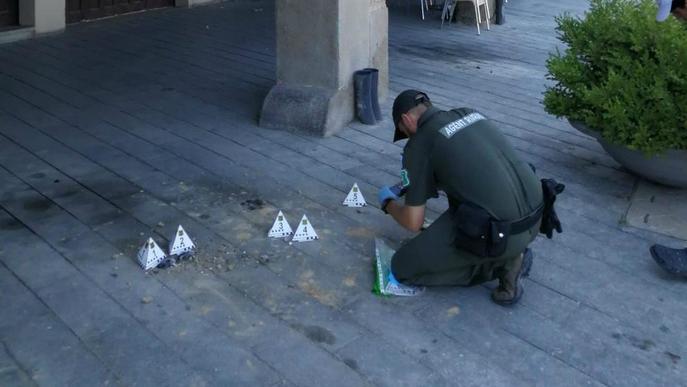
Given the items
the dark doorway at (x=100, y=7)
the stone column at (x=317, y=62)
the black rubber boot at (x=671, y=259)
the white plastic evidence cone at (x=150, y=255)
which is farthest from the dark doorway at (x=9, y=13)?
the black rubber boot at (x=671, y=259)

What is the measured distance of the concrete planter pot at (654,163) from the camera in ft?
17.9

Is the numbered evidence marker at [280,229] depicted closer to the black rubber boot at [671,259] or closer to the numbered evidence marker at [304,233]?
the numbered evidence marker at [304,233]

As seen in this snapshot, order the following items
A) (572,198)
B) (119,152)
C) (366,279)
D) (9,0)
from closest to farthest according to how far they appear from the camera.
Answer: (366,279), (572,198), (119,152), (9,0)

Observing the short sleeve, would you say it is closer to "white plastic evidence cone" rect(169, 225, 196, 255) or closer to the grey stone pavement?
the grey stone pavement

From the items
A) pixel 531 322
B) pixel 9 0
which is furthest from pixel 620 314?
pixel 9 0

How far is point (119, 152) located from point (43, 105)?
1531 mm

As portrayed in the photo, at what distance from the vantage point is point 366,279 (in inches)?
178

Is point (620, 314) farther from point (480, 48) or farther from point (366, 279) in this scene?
point (480, 48)

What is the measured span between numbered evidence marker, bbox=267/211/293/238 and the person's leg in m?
0.85

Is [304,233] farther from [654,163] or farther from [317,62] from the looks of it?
[654,163]

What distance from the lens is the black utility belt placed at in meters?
3.95

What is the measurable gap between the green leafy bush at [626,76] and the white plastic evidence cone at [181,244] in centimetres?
276

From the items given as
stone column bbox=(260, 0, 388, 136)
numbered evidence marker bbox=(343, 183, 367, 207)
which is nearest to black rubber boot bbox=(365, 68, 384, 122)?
stone column bbox=(260, 0, 388, 136)

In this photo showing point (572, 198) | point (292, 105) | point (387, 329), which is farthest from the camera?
point (292, 105)
